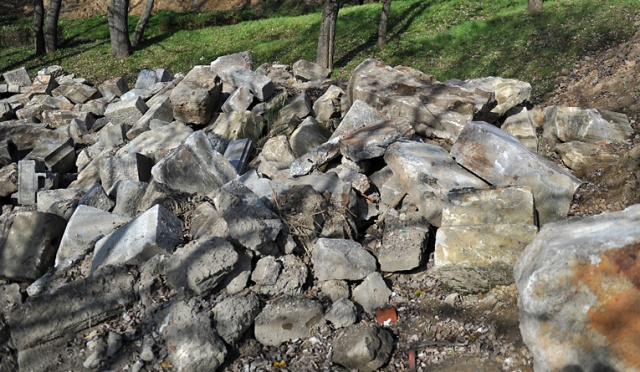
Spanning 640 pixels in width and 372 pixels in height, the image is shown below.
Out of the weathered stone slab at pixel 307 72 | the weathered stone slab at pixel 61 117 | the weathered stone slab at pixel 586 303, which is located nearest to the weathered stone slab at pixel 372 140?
the weathered stone slab at pixel 586 303

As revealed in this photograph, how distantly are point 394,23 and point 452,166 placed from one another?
915 centimetres

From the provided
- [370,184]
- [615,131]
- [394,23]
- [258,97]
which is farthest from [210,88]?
[394,23]

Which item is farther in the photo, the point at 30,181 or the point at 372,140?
the point at 30,181

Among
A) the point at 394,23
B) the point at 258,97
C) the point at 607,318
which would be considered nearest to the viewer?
the point at 607,318

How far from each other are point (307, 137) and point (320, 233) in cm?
151

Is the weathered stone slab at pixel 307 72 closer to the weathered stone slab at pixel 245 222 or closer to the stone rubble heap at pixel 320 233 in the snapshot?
the stone rubble heap at pixel 320 233

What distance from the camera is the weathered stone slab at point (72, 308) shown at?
154 inches

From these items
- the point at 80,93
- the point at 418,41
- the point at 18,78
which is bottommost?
the point at 18,78

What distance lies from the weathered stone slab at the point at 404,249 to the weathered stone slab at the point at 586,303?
139 cm

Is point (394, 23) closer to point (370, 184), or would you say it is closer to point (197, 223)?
point (370, 184)

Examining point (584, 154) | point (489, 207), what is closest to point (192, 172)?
point (489, 207)

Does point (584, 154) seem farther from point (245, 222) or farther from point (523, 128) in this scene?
point (245, 222)

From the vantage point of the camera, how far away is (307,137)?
584 centimetres

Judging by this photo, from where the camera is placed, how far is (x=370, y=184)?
517cm
